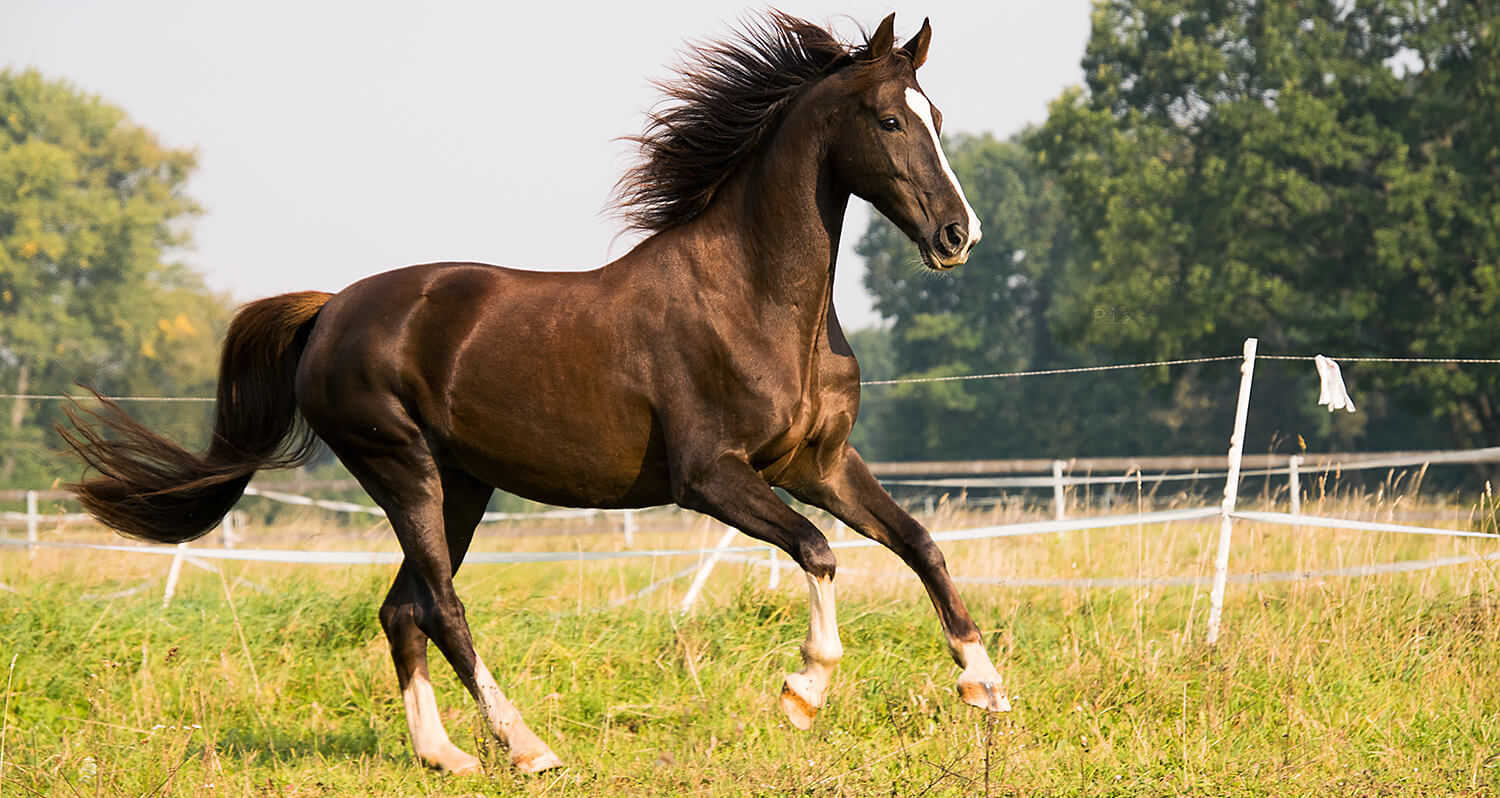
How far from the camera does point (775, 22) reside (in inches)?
178

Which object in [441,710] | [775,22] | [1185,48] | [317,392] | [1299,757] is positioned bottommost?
[441,710]

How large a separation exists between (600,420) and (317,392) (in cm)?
127

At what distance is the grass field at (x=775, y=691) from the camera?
162 inches

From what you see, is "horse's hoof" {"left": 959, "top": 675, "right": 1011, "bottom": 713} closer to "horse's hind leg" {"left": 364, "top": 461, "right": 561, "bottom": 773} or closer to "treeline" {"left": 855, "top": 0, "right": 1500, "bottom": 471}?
"horse's hind leg" {"left": 364, "top": 461, "right": 561, "bottom": 773}

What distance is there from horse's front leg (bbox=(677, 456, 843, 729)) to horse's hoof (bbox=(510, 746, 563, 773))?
923mm

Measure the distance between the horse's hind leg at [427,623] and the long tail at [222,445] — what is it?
63cm

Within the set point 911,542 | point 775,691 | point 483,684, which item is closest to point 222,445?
point 483,684

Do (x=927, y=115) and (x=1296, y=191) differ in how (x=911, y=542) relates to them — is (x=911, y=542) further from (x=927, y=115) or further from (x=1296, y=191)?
(x=1296, y=191)

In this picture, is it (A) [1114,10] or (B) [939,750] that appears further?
(A) [1114,10]

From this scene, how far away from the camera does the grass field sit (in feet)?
13.5

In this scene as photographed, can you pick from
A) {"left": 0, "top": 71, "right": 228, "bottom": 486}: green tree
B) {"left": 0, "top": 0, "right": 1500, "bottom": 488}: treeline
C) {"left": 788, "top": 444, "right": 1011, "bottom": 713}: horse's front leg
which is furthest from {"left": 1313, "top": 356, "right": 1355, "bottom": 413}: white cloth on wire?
{"left": 0, "top": 71, "right": 228, "bottom": 486}: green tree

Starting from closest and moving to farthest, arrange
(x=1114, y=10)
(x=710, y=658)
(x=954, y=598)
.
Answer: (x=954, y=598)
(x=710, y=658)
(x=1114, y=10)

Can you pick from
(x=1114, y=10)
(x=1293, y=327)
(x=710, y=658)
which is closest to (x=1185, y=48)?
(x=1114, y=10)

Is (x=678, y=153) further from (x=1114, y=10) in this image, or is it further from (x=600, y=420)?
(x=1114, y=10)
